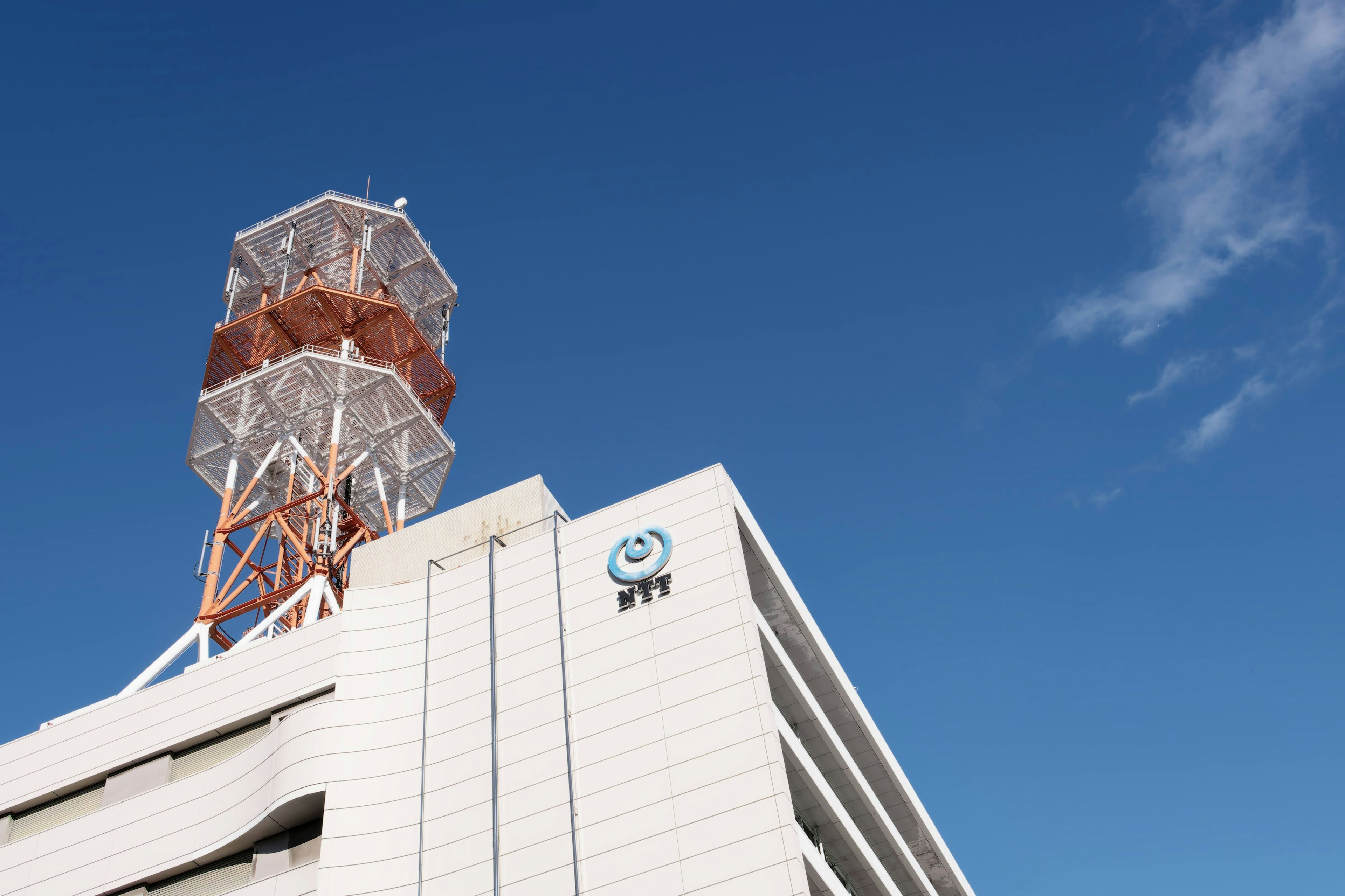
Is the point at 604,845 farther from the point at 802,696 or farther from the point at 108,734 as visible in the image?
the point at 108,734

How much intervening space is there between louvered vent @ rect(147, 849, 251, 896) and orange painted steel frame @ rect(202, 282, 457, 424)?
38.3m

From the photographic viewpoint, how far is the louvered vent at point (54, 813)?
4112cm

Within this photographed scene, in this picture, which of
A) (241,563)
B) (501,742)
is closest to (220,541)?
(241,563)

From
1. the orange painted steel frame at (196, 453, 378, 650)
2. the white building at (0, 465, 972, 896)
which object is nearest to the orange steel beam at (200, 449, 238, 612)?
the orange painted steel frame at (196, 453, 378, 650)

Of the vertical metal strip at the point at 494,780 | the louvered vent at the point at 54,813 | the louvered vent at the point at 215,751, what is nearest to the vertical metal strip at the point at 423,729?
the vertical metal strip at the point at 494,780

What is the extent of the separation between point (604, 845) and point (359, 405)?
4468cm

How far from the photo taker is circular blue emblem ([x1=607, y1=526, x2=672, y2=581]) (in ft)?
123

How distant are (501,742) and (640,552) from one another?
6.85 m

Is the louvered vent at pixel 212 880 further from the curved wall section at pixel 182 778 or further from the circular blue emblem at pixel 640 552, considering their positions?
the circular blue emblem at pixel 640 552

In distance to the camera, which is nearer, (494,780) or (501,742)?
(494,780)

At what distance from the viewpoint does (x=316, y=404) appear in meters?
70.9

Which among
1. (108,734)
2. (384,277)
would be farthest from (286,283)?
(108,734)

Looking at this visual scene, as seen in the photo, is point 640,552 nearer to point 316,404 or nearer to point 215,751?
point 215,751

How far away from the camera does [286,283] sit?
2928 inches
